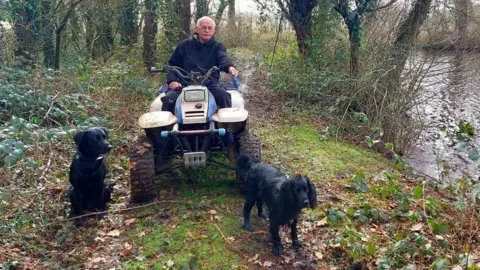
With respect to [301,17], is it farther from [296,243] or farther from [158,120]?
[296,243]

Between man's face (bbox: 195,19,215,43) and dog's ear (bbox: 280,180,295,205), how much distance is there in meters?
2.87

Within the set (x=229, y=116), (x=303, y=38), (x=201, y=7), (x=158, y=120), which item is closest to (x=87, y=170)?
(x=158, y=120)

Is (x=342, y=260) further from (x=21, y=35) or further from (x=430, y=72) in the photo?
(x=21, y=35)

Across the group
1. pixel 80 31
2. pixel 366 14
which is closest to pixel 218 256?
pixel 366 14

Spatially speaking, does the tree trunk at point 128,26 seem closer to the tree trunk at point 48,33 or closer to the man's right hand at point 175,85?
the tree trunk at point 48,33

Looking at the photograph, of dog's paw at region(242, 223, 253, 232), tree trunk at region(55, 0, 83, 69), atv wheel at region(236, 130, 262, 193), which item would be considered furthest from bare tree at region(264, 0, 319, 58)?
dog's paw at region(242, 223, 253, 232)

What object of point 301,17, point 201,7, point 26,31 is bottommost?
point 26,31

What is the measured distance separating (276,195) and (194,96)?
1722mm

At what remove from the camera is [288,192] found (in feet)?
12.8

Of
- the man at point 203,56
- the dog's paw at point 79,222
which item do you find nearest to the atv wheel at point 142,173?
the dog's paw at point 79,222

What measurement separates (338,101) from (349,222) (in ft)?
17.2

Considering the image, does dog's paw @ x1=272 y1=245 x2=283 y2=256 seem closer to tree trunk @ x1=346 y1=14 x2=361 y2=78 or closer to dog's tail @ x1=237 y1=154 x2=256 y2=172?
dog's tail @ x1=237 y1=154 x2=256 y2=172

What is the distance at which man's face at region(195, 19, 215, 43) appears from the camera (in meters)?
6.08

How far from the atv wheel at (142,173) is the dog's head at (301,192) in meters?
1.86
